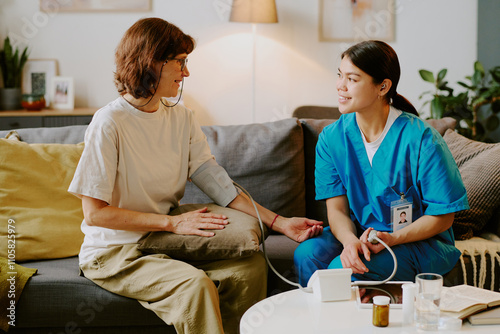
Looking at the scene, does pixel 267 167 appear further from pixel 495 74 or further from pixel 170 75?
pixel 495 74

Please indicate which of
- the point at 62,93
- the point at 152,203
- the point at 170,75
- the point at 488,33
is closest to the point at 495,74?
the point at 488,33

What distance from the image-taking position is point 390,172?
174 cm

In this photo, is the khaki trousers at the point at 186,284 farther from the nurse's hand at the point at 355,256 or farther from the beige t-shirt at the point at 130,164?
the nurse's hand at the point at 355,256

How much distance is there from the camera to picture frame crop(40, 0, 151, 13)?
3.97 meters

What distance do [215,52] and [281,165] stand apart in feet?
6.96

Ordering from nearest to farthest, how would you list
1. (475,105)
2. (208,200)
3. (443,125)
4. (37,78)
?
(208,200)
(443,125)
(475,105)
(37,78)

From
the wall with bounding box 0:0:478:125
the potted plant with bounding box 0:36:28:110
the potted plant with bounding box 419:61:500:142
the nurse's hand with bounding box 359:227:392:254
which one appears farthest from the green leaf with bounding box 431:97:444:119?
the potted plant with bounding box 0:36:28:110

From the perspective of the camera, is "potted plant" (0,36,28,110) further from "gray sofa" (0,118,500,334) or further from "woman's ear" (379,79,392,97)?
"woman's ear" (379,79,392,97)

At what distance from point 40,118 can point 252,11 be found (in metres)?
1.55

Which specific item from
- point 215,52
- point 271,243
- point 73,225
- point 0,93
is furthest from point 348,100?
point 0,93

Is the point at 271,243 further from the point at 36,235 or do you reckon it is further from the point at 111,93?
the point at 111,93

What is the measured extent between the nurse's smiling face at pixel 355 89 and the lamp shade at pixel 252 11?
2.13 m

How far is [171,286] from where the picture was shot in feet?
5.08

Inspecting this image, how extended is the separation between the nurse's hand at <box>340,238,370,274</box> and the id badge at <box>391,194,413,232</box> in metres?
0.16
